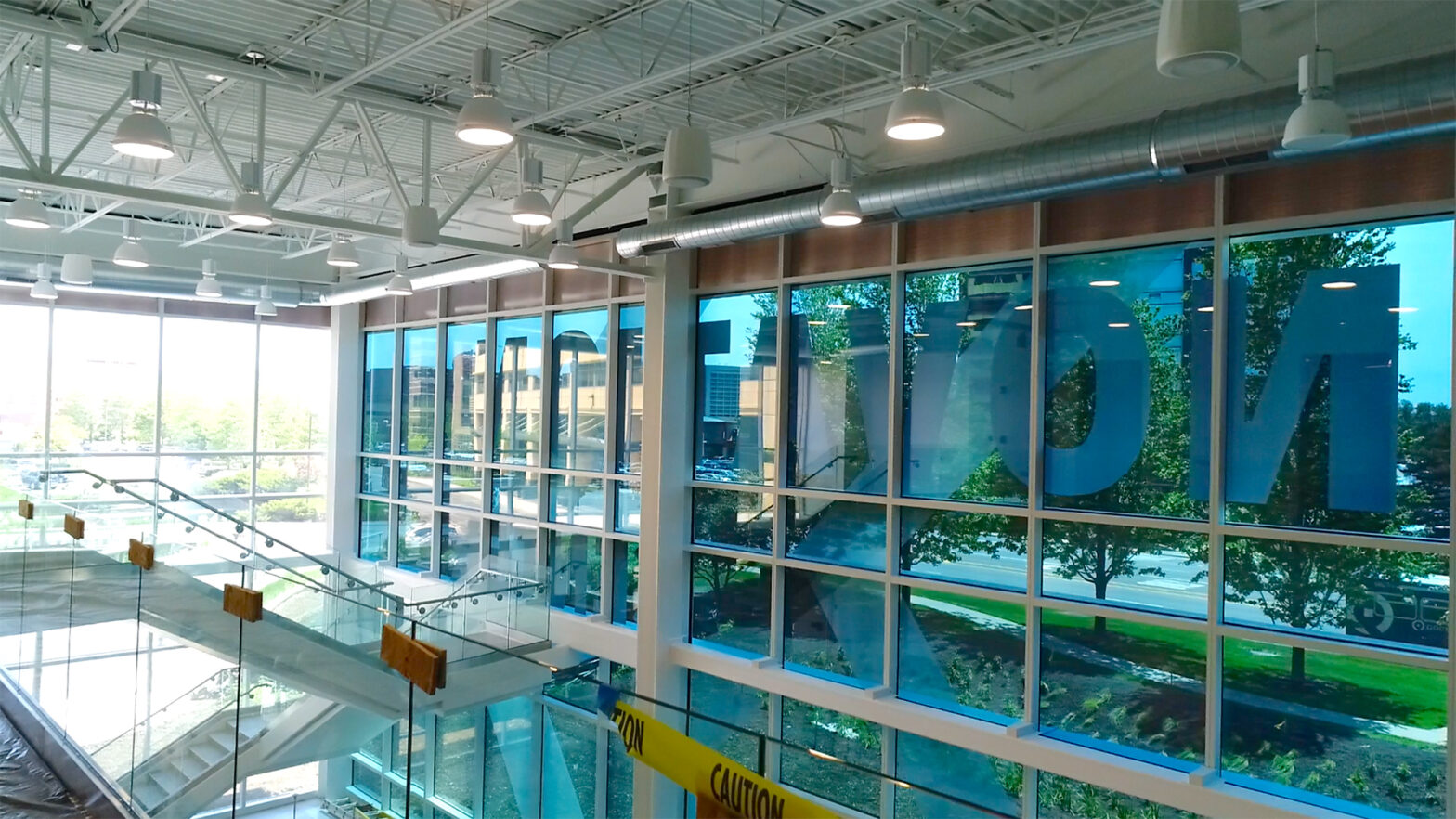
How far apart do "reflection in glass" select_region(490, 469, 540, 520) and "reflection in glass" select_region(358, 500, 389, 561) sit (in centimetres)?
407

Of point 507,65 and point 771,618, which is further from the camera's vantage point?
point 771,618

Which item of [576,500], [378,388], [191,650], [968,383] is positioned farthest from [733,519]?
[378,388]

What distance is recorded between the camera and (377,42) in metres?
9.15

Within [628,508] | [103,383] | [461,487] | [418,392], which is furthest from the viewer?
[418,392]

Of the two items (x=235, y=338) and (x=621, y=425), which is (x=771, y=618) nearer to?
(x=621, y=425)

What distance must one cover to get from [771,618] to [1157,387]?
5.66 meters

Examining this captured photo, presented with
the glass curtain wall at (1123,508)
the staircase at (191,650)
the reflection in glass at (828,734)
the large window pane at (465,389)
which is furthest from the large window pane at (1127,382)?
the large window pane at (465,389)

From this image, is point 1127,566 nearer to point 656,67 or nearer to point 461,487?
point 656,67

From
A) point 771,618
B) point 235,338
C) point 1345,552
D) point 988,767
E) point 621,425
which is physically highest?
point 235,338

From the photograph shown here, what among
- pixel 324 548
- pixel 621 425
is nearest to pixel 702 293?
pixel 621 425

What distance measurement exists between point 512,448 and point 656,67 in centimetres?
879

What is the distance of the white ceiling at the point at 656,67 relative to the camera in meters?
8.57

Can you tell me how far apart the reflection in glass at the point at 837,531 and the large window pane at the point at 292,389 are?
1354 cm

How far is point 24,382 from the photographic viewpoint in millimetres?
18531
